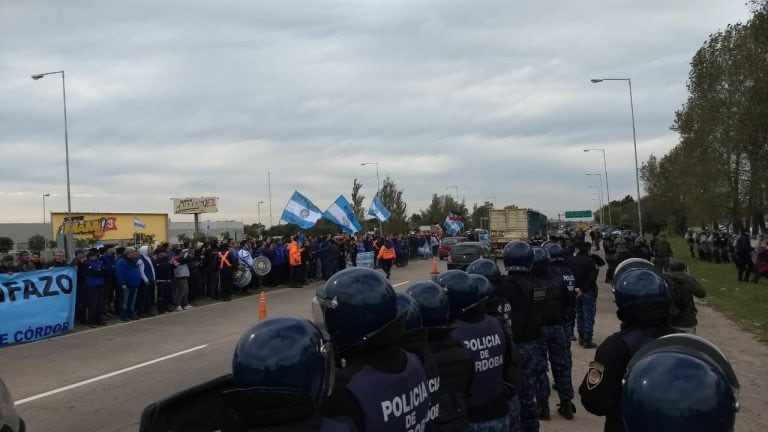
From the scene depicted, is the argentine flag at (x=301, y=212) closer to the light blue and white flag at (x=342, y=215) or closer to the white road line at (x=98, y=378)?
the light blue and white flag at (x=342, y=215)

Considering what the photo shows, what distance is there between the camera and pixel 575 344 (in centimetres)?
1029

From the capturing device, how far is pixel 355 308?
8.33 feet

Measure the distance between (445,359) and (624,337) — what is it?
0.93 meters

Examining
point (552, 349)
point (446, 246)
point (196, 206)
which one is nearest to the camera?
point (552, 349)

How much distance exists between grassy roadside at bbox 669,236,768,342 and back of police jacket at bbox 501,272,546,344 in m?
7.11

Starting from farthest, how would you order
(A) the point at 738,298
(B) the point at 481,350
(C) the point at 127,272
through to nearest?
1. (A) the point at 738,298
2. (C) the point at 127,272
3. (B) the point at 481,350

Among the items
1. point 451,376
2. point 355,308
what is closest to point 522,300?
point 451,376

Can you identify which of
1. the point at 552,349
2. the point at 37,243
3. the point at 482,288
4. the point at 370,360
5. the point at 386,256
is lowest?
the point at 552,349

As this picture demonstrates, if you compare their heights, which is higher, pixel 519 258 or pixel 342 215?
pixel 342 215

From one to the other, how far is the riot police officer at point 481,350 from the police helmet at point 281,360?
1892 millimetres

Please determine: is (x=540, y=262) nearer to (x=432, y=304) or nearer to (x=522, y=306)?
(x=522, y=306)

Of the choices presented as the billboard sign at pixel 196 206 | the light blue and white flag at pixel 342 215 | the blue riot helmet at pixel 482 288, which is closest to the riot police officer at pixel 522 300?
the blue riot helmet at pixel 482 288

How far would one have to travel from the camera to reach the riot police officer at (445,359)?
316 centimetres

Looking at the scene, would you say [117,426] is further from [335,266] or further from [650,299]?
[335,266]
